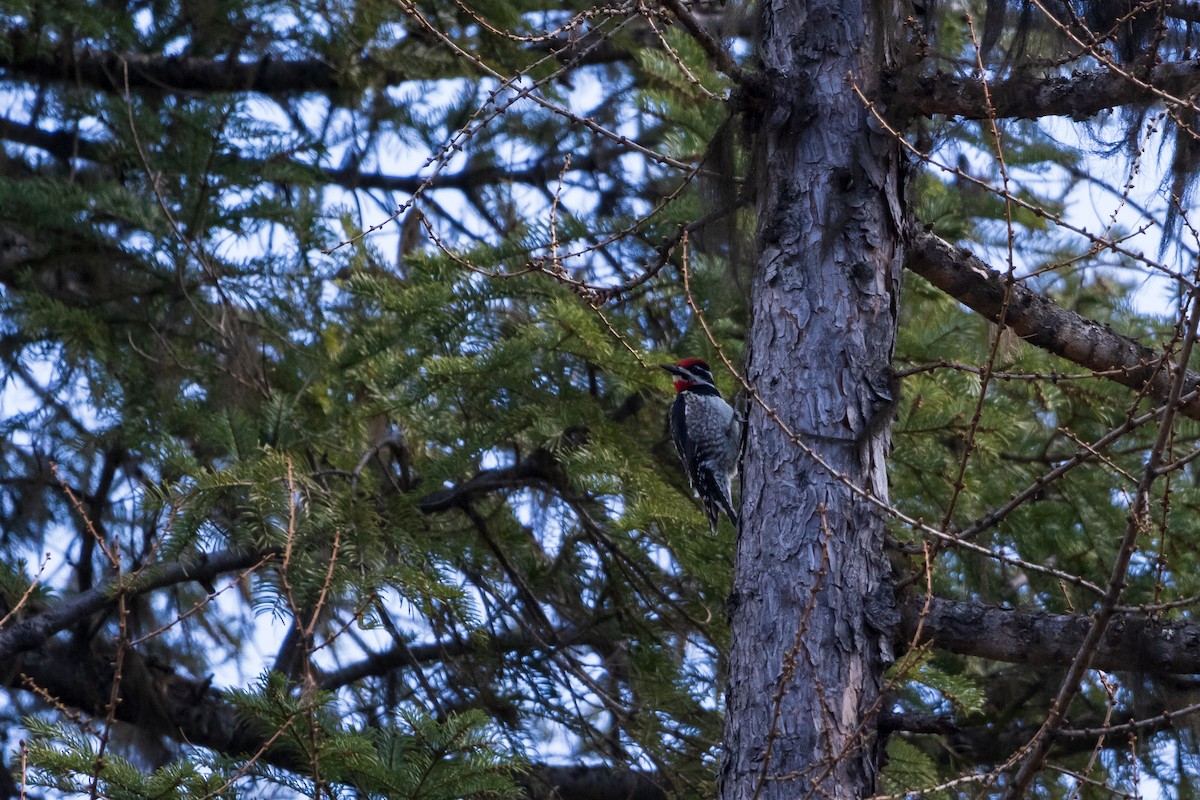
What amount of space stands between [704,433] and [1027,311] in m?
2.30

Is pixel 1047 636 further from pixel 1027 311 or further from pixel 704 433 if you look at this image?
pixel 704 433

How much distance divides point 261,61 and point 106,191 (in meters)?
1.70

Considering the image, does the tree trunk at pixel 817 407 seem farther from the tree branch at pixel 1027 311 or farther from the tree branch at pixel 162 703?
the tree branch at pixel 162 703

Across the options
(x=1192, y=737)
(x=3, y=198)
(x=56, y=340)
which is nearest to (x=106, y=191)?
(x=3, y=198)

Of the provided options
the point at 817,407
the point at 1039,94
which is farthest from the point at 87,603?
the point at 1039,94

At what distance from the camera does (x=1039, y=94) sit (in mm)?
3295

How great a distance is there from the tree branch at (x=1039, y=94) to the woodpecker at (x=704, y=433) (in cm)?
124

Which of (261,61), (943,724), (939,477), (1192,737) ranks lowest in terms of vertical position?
(943,724)

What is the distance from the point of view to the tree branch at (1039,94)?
320cm

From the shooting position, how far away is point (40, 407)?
5.97m

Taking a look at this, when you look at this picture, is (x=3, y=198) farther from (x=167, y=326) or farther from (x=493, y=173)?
(x=493, y=173)

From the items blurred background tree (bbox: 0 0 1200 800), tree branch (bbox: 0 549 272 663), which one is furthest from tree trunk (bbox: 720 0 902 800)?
tree branch (bbox: 0 549 272 663)

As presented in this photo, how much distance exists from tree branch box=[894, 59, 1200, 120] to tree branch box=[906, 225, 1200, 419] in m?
0.34

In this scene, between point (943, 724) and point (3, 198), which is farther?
point (3, 198)
